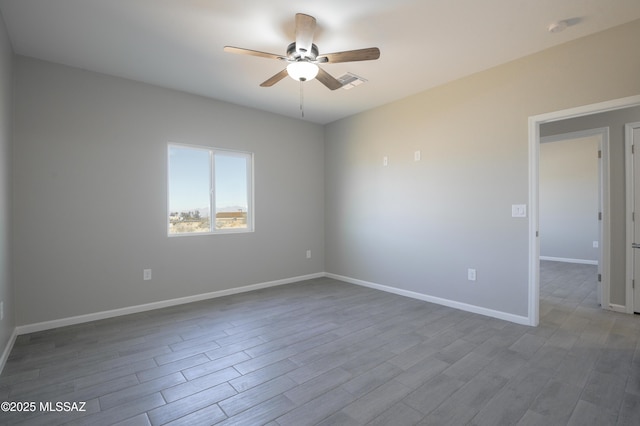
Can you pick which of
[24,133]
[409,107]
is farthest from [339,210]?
[24,133]

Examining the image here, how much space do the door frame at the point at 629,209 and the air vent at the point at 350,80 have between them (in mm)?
3095

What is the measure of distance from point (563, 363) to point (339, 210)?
353 cm

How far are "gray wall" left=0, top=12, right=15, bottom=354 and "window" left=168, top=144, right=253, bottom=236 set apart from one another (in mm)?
1470

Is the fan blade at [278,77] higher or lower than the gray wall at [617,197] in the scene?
higher

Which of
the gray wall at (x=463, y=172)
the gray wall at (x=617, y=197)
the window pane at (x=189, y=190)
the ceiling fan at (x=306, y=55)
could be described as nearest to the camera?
the ceiling fan at (x=306, y=55)

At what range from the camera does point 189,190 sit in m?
4.08

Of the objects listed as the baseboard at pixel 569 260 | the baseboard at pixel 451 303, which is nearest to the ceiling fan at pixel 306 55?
the baseboard at pixel 451 303

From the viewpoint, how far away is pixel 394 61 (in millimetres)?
3127

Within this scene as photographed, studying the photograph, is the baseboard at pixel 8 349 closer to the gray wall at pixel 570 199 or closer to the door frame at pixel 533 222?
the door frame at pixel 533 222

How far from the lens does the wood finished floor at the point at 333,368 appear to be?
177 cm

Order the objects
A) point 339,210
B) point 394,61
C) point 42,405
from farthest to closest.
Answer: point 339,210, point 394,61, point 42,405

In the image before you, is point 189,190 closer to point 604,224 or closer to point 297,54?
point 297,54

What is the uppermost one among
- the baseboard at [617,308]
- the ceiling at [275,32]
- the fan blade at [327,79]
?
the ceiling at [275,32]

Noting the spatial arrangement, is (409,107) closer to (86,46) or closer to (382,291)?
(382,291)
